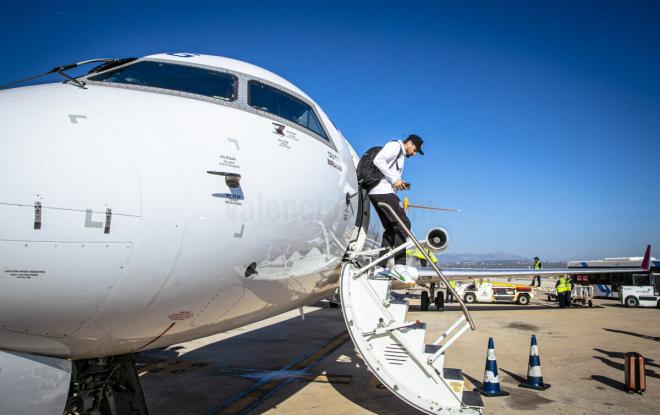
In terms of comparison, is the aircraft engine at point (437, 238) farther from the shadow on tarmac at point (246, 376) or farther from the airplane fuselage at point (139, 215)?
the airplane fuselage at point (139, 215)

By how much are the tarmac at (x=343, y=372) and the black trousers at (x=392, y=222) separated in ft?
6.98

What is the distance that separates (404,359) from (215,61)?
3.45m

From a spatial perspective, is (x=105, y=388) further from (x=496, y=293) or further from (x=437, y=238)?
(x=496, y=293)

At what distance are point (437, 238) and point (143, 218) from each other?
13692mm

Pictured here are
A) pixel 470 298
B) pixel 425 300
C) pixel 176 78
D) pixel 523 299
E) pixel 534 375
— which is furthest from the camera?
pixel 470 298

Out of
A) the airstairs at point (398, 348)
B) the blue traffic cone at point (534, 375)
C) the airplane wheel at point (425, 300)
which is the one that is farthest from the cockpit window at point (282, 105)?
the airplane wheel at point (425, 300)

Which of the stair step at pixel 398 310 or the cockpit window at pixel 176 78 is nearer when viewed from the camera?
the cockpit window at pixel 176 78

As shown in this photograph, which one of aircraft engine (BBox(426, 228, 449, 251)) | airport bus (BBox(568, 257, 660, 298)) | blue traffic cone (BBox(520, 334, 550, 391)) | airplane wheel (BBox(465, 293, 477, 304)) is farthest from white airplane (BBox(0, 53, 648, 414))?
airport bus (BBox(568, 257, 660, 298))

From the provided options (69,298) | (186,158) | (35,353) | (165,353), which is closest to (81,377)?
(35,353)

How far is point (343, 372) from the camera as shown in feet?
25.7

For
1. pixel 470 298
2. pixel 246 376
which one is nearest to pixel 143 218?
pixel 246 376

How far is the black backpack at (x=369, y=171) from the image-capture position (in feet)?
17.2

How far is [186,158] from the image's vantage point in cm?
277

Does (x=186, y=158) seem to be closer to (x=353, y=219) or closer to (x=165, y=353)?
(x=353, y=219)
